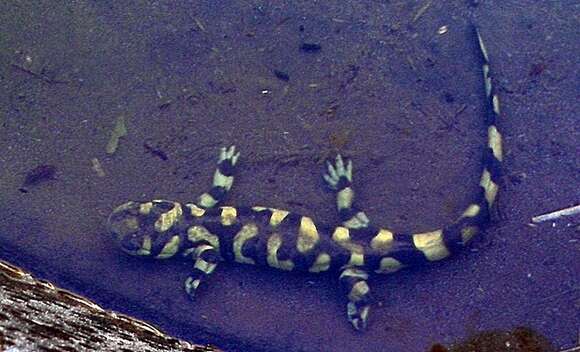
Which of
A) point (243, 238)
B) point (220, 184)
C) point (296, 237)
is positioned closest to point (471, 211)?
point (296, 237)

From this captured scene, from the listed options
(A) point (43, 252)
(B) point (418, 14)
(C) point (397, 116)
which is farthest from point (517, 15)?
(A) point (43, 252)

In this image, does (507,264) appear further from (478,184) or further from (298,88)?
(298,88)

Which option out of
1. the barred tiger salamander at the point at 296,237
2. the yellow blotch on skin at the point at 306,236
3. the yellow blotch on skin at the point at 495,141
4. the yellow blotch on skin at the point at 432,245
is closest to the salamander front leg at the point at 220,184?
the barred tiger salamander at the point at 296,237

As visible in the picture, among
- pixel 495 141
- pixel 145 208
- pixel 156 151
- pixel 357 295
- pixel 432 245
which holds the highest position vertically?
pixel 495 141

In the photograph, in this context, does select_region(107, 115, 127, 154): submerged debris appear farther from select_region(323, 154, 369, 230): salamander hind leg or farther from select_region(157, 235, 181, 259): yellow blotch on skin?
select_region(323, 154, 369, 230): salamander hind leg

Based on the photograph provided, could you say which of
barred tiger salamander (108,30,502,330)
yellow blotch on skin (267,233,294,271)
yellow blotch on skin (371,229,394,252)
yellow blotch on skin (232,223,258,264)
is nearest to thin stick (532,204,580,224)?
barred tiger salamander (108,30,502,330)

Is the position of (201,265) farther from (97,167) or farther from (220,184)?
(97,167)
